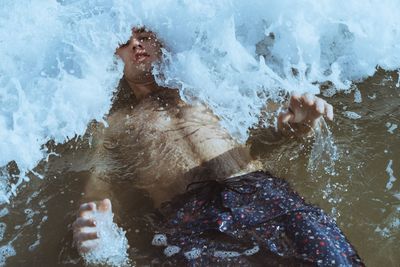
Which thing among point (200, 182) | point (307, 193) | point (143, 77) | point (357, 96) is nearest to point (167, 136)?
point (200, 182)

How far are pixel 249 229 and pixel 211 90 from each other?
1.09 m

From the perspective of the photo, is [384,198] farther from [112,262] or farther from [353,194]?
[112,262]

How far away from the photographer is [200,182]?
283 cm

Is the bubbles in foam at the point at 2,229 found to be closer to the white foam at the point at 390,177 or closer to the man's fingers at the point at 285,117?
the man's fingers at the point at 285,117

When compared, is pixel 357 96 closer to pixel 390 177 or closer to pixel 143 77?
pixel 390 177

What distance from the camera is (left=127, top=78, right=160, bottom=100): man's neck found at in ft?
11.5

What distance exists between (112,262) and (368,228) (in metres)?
1.24

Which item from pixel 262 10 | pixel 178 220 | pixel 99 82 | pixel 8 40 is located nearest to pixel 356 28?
pixel 262 10

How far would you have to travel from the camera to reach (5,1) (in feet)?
13.4

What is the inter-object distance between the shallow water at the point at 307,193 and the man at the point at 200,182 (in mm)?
124

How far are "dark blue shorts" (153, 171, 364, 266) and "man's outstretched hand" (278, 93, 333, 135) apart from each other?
1.15ft

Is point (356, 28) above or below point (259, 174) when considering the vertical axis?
above

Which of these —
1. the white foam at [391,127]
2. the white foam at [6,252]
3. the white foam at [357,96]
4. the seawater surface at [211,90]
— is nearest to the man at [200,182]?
the seawater surface at [211,90]

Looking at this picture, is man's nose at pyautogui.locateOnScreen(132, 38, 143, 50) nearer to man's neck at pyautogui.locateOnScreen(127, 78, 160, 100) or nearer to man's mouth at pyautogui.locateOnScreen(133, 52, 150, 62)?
man's mouth at pyautogui.locateOnScreen(133, 52, 150, 62)
